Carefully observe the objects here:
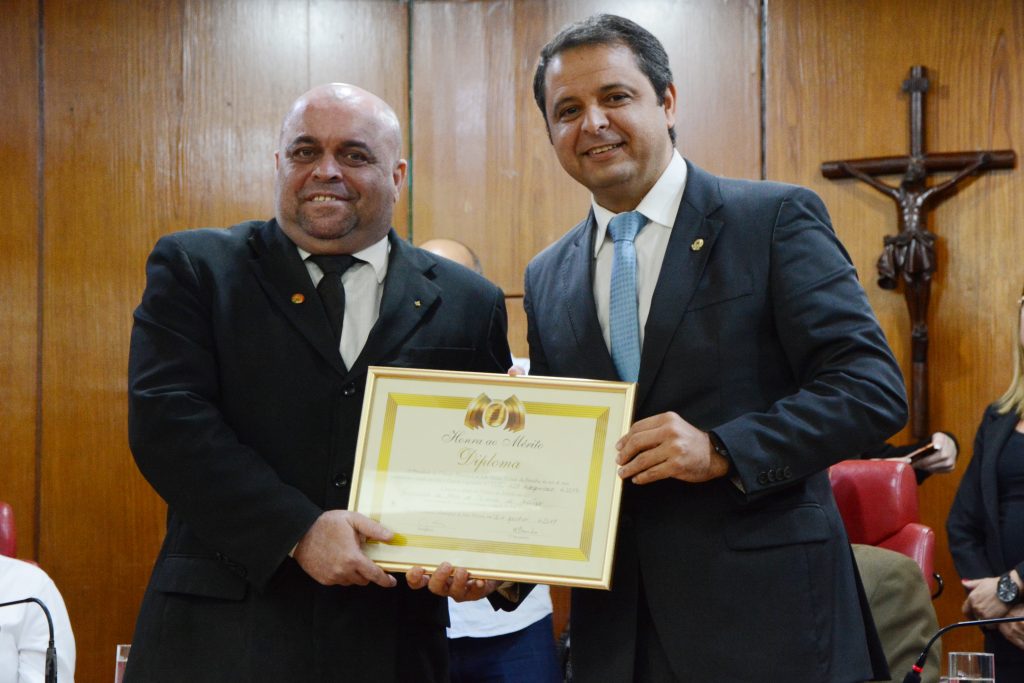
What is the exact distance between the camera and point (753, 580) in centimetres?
175

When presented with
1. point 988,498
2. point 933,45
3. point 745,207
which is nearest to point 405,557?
point 745,207

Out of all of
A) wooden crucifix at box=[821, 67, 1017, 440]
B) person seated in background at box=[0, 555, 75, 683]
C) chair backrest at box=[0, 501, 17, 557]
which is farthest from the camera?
wooden crucifix at box=[821, 67, 1017, 440]

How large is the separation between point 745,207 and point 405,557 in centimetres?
81

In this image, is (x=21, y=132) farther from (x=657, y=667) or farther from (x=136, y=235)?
(x=657, y=667)

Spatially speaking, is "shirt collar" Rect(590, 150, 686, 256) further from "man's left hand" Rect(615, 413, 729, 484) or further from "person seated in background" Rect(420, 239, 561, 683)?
"person seated in background" Rect(420, 239, 561, 683)

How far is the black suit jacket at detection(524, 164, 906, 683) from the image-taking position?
1731mm

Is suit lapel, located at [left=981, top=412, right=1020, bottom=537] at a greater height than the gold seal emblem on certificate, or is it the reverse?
the gold seal emblem on certificate

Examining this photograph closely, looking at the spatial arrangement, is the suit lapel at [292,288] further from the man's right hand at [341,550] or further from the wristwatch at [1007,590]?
the wristwatch at [1007,590]

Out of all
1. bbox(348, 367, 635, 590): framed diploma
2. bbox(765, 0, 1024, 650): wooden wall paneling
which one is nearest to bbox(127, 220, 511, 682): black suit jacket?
bbox(348, 367, 635, 590): framed diploma

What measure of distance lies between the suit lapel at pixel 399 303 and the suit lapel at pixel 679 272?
1.54 ft

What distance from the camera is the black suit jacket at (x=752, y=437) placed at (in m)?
1.73

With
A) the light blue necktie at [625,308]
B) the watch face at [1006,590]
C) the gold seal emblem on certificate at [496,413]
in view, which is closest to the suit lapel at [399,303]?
the gold seal emblem on certificate at [496,413]

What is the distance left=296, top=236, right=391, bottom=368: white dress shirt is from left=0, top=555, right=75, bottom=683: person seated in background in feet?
4.47

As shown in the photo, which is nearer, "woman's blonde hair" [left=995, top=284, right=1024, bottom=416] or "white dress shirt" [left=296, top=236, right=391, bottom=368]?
"white dress shirt" [left=296, top=236, right=391, bottom=368]
